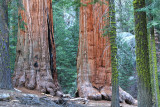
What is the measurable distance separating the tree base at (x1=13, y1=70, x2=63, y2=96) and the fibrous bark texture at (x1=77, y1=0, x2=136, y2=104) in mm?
1618

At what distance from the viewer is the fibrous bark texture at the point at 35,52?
1045cm

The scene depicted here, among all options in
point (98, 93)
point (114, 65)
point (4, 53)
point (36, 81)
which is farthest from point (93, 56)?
point (4, 53)

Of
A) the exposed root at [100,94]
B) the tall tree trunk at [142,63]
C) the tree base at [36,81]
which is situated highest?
the tall tree trunk at [142,63]

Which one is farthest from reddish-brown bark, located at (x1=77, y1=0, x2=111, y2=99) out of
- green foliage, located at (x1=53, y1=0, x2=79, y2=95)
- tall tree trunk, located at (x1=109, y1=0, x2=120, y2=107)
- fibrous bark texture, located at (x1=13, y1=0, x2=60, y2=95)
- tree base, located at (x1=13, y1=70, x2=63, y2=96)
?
green foliage, located at (x1=53, y1=0, x2=79, y2=95)

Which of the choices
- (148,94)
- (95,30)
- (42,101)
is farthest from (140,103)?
(95,30)

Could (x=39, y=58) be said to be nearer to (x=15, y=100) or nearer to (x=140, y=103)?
(x=15, y=100)

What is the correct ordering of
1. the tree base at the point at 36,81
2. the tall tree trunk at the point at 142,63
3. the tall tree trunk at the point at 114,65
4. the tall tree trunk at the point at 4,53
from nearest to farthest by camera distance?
the tall tree trunk at the point at 142,63, the tall tree trunk at the point at 4,53, the tall tree trunk at the point at 114,65, the tree base at the point at 36,81

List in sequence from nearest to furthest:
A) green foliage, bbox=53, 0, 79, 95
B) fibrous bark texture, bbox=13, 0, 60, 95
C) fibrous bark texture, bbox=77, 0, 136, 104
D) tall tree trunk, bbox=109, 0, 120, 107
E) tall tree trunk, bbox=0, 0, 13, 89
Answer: tall tree trunk, bbox=0, 0, 13, 89, tall tree trunk, bbox=109, 0, 120, 107, fibrous bark texture, bbox=13, 0, 60, 95, fibrous bark texture, bbox=77, 0, 136, 104, green foliage, bbox=53, 0, 79, 95

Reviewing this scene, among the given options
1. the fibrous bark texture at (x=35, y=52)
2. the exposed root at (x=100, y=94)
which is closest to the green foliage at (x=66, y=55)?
the fibrous bark texture at (x=35, y=52)

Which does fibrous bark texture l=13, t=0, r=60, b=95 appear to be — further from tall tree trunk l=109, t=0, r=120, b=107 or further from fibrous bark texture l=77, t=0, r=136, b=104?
tall tree trunk l=109, t=0, r=120, b=107

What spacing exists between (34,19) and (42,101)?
18.3ft

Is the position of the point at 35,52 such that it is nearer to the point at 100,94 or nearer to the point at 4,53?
the point at 4,53

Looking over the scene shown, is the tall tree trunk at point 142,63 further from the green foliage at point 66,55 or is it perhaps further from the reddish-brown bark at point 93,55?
the green foliage at point 66,55

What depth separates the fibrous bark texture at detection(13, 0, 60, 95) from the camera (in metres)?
10.5
